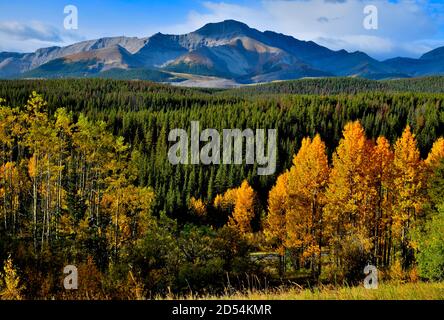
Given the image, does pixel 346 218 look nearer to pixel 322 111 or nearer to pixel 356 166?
pixel 356 166

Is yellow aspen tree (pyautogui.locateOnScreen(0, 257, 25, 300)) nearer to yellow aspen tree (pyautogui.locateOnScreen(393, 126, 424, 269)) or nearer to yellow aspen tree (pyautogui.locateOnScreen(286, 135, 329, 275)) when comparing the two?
yellow aspen tree (pyautogui.locateOnScreen(286, 135, 329, 275))

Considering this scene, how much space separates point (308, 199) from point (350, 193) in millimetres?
3280

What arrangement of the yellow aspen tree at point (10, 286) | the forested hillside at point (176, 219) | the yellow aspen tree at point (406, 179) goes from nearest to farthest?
the yellow aspen tree at point (10, 286)
the forested hillside at point (176, 219)
the yellow aspen tree at point (406, 179)

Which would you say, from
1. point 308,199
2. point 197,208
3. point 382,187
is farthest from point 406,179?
point 197,208

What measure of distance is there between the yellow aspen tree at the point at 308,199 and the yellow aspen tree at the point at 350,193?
87 cm

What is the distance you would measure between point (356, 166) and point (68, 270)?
72.9 ft

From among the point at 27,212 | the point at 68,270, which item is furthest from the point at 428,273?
the point at 27,212

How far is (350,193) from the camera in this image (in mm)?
32000

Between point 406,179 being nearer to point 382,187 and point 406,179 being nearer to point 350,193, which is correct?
point 382,187

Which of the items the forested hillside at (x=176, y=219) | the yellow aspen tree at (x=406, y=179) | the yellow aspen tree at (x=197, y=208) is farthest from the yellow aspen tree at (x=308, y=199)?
the yellow aspen tree at (x=197, y=208)

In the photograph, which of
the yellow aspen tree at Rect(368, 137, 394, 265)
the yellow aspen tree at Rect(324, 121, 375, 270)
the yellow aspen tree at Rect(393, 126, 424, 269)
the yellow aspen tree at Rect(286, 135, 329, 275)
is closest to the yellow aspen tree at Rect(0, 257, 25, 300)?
the yellow aspen tree at Rect(286, 135, 329, 275)

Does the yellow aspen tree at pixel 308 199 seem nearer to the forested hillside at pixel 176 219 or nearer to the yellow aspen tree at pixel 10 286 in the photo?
the forested hillside at pixel 176 219

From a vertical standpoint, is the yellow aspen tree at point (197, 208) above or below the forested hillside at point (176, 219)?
below

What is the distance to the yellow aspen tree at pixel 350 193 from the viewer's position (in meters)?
30.8
